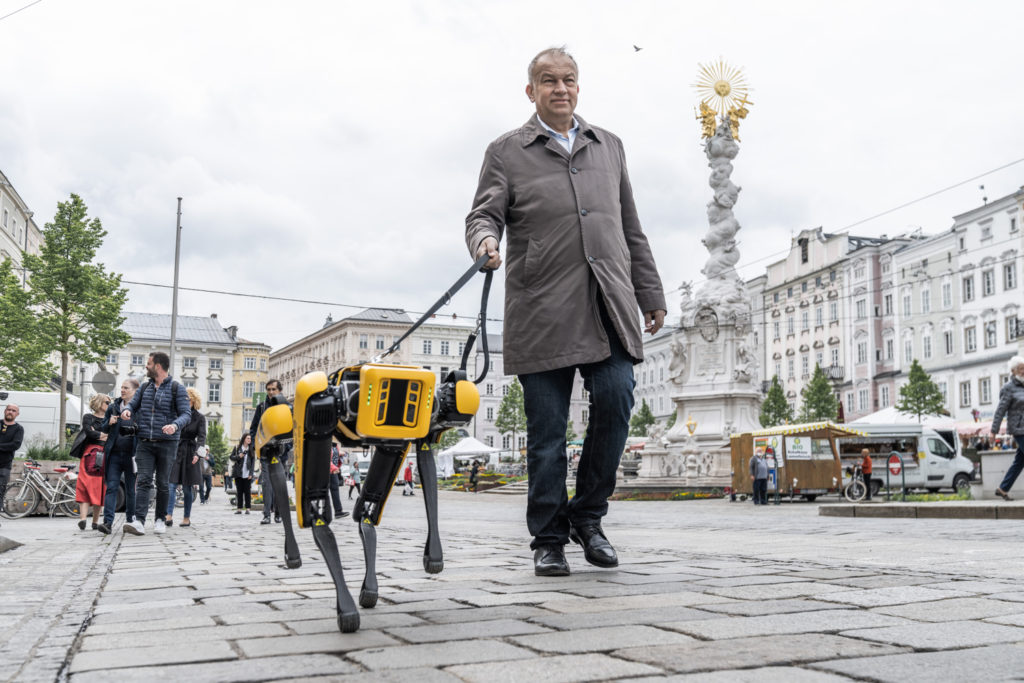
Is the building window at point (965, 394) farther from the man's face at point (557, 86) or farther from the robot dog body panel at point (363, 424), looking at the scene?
the robot dog body panel at point (363, 424)

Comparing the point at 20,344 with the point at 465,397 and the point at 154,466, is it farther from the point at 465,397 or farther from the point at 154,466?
the point at 465,397

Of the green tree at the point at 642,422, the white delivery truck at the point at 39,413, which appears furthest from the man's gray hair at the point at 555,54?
the green tree at the point at 642,422

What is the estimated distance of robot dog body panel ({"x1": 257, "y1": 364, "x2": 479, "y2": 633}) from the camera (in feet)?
11.0

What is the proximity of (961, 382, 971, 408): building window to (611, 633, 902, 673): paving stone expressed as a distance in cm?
6720

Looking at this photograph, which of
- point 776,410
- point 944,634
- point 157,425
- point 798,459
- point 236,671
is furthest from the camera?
point 776,410

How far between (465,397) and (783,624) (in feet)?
4.26

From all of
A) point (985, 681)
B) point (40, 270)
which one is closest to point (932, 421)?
point (40, 270)

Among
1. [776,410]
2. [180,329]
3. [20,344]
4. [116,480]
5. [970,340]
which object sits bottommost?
[116,480]

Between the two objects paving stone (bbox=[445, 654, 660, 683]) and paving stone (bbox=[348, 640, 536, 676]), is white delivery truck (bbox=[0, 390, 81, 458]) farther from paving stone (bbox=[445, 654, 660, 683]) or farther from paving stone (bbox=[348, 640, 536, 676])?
paving stone (bbox=[445, 654, 660, 683])

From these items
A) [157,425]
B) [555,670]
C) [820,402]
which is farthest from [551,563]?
[820,402]

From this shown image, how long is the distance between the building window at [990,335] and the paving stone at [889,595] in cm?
6455

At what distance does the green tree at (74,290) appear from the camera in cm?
3600

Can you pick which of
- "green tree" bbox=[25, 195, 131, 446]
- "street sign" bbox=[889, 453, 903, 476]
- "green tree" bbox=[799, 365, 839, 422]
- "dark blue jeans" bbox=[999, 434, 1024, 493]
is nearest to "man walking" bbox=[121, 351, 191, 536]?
"dark blue jeans" bbox=[999, 434, 1024, 493]

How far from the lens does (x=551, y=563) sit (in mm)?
4586
